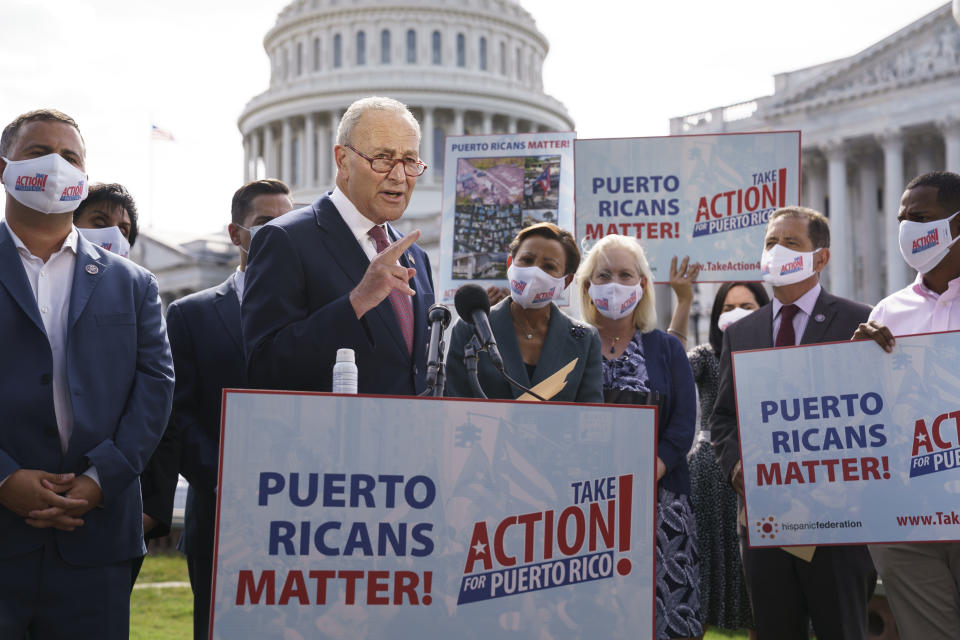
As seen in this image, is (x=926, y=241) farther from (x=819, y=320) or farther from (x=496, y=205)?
(x=496, y=205)

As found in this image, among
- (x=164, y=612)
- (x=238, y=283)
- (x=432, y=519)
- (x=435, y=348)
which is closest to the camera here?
(x=432, y=519)

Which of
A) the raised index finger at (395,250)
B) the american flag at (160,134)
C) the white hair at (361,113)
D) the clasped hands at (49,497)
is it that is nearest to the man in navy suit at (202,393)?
the clasped hands at (49,497)

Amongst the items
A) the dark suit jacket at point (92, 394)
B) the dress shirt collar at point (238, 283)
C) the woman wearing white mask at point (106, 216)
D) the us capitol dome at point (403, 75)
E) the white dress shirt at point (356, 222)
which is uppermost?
the us capitol dome at point (403, 75)

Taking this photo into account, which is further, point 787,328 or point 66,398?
point 787,328

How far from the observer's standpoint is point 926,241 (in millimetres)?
4566

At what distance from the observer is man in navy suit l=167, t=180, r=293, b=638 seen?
4980mm

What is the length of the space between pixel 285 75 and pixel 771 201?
74.1m

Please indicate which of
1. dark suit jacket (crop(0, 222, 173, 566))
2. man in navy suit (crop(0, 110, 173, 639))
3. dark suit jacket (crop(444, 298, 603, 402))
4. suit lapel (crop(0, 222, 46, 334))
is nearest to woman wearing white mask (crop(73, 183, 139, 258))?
man in navy suit (crop(0, 110, 173, 639))

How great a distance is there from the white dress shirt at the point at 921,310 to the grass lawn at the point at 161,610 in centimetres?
632

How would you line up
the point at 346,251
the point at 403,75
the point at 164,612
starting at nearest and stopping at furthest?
the point at 346,251 → the point at 164,612 → the point at 403,75

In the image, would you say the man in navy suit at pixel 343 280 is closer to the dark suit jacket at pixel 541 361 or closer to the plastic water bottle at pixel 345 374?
the plastic water bottle at pixel 345 374

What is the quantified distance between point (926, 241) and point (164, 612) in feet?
25.9

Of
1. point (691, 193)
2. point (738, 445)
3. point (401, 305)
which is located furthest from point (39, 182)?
point (691, 193)

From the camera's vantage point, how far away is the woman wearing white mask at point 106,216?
576 cm
